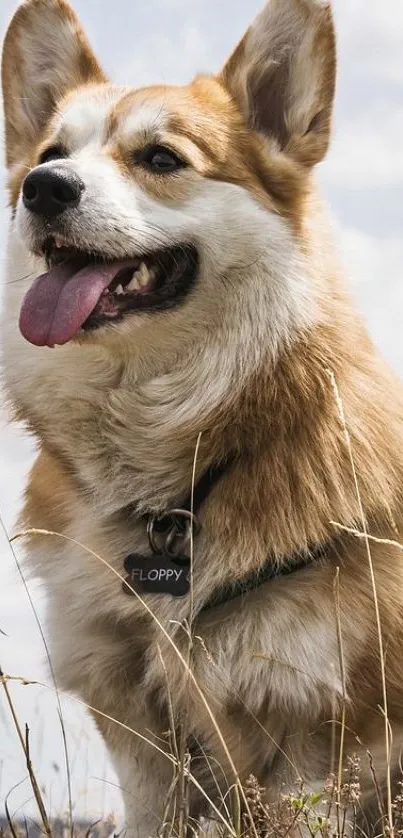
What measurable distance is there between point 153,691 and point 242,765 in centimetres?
39

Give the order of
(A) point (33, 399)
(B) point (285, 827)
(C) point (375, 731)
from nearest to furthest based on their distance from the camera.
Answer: (B) point (285, 827) < (C) point (375, 731) < (A) point (33, 399)

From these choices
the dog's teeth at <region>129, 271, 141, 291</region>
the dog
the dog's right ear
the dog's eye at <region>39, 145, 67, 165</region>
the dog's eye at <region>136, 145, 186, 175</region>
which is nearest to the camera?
the dog

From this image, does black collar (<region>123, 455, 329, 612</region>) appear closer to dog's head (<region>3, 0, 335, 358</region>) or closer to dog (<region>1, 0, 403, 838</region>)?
dog (<region>1, 0, 403, 838</region>)

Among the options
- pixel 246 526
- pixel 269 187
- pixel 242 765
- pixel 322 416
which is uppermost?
pixel 269 187

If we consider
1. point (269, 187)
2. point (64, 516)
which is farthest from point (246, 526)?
point (269, 187)

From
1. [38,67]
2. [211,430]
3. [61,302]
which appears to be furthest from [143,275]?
[38,67]

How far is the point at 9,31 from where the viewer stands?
14.0 ft

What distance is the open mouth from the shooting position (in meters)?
3.59

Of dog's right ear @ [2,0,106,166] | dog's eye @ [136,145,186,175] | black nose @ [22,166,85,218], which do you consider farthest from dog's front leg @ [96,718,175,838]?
dog's right ear @ [2,0,106,166]

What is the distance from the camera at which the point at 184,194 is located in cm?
382

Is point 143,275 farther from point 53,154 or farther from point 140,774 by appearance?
point 140,774

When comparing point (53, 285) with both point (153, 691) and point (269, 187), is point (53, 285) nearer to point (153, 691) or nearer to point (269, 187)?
point (269, 187)

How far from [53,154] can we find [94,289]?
698 millimetres

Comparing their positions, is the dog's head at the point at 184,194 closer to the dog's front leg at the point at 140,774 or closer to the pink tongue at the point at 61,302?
the pink tongue at the point at 61,302
